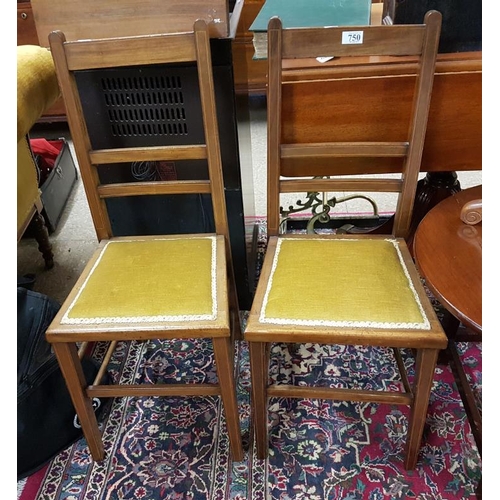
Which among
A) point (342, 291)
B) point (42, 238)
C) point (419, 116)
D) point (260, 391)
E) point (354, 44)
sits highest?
point (354, 44)

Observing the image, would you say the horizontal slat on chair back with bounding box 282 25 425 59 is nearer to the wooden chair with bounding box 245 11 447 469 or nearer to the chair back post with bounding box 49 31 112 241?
the wooden chair with bounding box 245 11 447 469

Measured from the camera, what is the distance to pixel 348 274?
121 cm

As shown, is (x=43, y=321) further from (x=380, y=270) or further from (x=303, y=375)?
(x=380, y=270)

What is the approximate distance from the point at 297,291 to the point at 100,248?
591mm

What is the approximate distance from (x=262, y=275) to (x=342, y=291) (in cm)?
21

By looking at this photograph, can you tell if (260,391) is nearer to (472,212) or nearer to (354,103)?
(472,212)

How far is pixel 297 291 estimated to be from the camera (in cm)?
117

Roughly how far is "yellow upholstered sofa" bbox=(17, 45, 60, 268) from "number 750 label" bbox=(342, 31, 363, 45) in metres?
0.92

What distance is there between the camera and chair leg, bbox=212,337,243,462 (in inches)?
45.1

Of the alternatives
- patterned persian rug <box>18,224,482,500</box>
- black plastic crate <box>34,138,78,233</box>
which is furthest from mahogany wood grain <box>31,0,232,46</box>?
black plastic crate <box>34,138,78,233</box>

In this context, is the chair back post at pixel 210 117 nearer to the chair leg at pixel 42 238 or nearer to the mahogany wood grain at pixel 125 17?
the mahogany wood grain at pixel 125 17

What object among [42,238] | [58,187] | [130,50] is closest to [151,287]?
[130,50]
